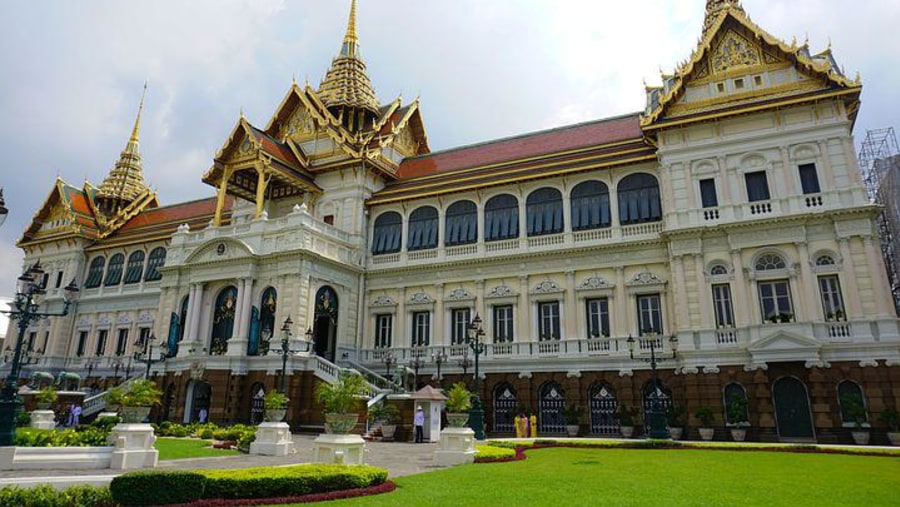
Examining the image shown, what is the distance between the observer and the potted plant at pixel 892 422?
19.5 m

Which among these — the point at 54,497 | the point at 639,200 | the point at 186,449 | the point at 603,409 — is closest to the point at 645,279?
the point at 639,200

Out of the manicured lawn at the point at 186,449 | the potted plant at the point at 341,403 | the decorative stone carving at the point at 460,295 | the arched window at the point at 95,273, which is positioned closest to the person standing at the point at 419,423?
the manicured lawn at the point at 186,449

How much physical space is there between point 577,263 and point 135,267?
32667mm

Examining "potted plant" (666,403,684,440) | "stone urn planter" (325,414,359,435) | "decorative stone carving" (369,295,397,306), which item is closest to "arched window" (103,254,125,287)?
"decorative stone carving" (369,295,397,306)

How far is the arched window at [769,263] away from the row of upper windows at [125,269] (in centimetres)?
3697

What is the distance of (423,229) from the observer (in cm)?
3262

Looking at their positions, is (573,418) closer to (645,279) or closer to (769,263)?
(645,279)

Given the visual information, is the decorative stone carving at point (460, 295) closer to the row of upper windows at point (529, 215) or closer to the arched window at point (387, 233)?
the row of upper windows at point (529, 215)

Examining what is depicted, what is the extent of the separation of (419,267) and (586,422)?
39.1 feet

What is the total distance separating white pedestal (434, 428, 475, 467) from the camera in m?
14.9

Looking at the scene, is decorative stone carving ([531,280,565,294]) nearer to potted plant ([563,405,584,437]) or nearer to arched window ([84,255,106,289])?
potted plant ([563,405,584,437])

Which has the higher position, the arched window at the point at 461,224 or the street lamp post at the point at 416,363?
the arched window at the point at 461,224

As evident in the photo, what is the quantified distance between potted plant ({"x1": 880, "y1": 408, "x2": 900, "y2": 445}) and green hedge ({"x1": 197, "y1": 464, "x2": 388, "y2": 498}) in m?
18.7

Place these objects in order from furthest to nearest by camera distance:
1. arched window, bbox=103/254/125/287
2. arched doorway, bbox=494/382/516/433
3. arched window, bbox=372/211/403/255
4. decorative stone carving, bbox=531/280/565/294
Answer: arched window, bbox=103/254/125/287, arched window, bbox=372/211/403/255, decorative stone carving, bbox=531/280/565/294, arched doorway, bbox=494/382/516/433
